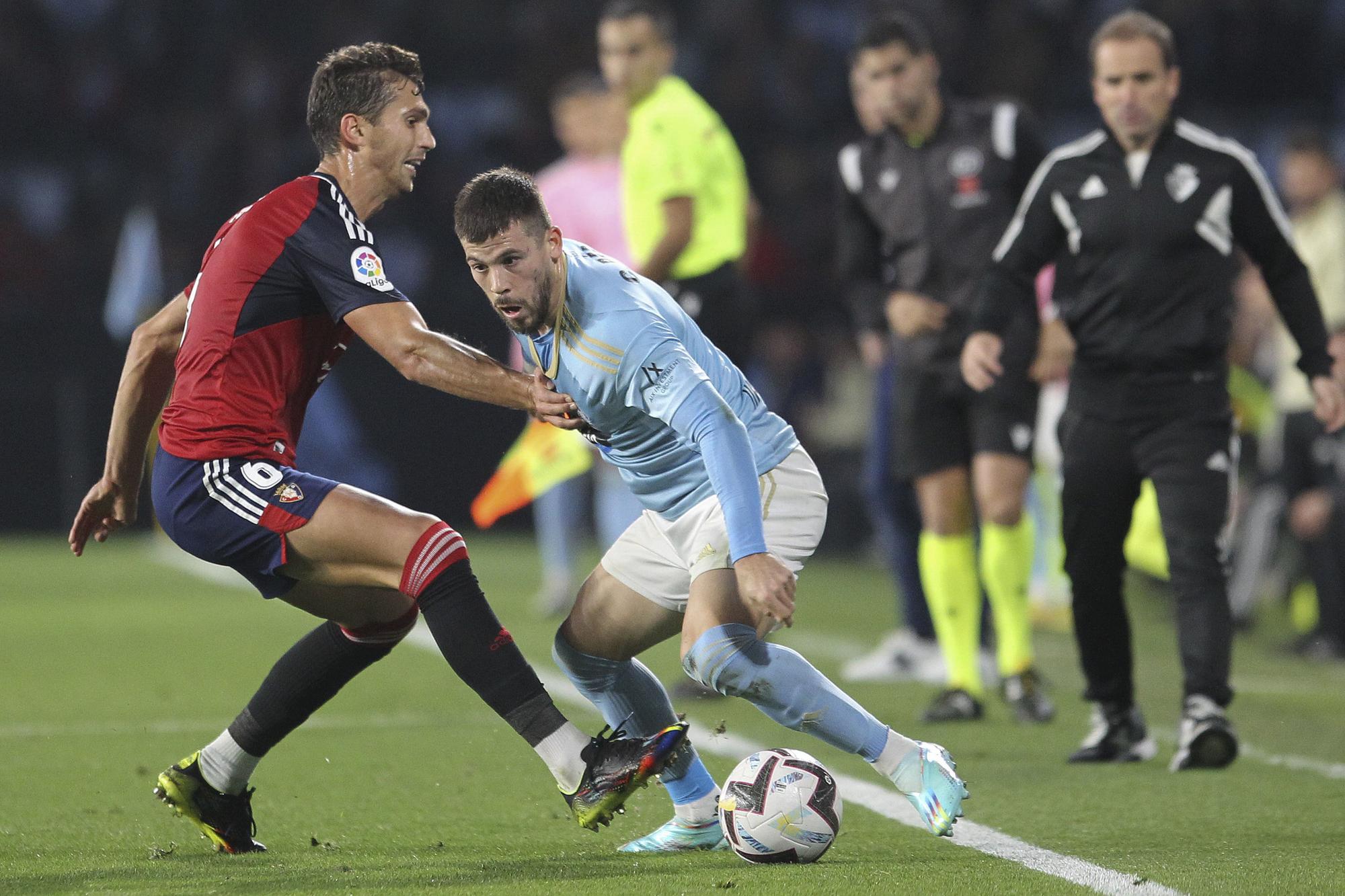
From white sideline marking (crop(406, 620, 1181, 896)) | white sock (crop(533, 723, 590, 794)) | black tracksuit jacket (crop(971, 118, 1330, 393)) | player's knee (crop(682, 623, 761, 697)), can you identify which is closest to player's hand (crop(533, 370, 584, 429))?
player's knee (crop(682, 623, 761, 697))

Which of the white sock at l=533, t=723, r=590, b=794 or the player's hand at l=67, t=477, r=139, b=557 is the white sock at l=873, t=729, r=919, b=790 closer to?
the white sock at l=533, t=723, r=590, b=794

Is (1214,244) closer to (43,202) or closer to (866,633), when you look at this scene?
(866,633)

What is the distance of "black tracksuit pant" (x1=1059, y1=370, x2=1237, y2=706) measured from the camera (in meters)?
5.04

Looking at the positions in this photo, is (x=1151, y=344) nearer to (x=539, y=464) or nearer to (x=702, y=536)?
(x=702, y=536)

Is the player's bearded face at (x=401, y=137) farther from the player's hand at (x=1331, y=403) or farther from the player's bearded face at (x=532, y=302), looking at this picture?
the player's hand at (x=1331, y=403)

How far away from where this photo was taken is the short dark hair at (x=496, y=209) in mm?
3672

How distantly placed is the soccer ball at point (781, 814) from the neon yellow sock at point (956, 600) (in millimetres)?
2369

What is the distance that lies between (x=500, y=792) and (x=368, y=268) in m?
1.59

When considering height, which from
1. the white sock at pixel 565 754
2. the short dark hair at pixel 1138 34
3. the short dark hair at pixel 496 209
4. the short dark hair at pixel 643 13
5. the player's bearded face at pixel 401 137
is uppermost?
the short dark hair at pixel 643 13

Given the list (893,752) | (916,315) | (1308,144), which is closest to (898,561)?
(916,315)

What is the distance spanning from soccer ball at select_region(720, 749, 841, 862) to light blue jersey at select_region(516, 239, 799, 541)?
0.61 metres

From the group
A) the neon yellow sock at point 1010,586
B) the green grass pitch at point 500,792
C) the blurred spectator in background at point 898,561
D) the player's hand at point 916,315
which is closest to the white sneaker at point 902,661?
the blurred spectator in background at point 898,561

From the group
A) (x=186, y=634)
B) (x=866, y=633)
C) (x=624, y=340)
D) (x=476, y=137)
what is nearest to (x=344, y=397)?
(x=476, y=137)

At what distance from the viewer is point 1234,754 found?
4945mm
